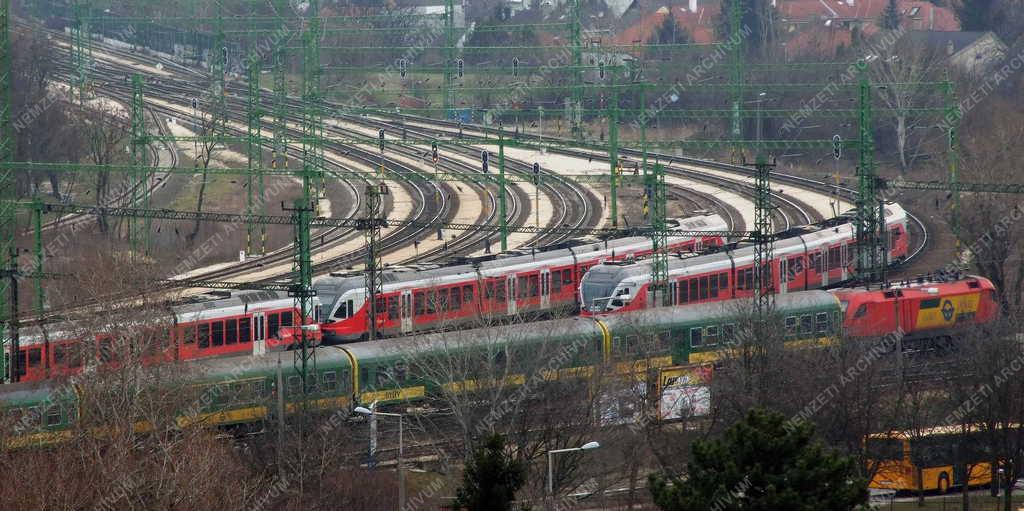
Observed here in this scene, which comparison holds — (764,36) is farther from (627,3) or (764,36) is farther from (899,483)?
(899,483)

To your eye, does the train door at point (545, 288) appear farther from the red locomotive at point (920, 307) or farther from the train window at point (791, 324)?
the red locomotive at point (920, 307)

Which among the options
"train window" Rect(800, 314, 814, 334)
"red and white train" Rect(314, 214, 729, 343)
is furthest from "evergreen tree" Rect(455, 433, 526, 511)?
"train window" Rect(800, 314, 814, 334)

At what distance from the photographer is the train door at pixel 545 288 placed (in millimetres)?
42750

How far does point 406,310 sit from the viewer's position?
3991 cm

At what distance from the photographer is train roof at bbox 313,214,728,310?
130 feet

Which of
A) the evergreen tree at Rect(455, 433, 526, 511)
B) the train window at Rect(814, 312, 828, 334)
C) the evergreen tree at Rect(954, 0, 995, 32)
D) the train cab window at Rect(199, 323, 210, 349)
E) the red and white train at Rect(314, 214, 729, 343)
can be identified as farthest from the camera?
the evergreen tree at Rect(954, 0, 995, 32)

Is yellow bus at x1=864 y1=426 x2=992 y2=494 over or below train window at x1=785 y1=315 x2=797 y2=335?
below

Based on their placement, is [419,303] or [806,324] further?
[419,303]

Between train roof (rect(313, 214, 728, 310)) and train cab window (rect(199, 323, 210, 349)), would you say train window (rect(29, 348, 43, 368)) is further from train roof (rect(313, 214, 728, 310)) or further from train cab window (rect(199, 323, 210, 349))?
train roof (rect(313, 214, 728, 310))

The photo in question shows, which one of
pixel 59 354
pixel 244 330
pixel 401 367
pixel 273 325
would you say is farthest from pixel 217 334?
pixel 401 367

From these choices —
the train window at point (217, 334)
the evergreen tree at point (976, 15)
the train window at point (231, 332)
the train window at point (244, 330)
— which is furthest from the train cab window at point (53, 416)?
the evergreen tree at point (976, 15)

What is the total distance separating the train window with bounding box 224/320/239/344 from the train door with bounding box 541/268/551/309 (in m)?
9.50

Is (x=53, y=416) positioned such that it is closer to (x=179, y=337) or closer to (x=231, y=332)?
(x=179, y=337)

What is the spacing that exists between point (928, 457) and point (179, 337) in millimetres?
16888
